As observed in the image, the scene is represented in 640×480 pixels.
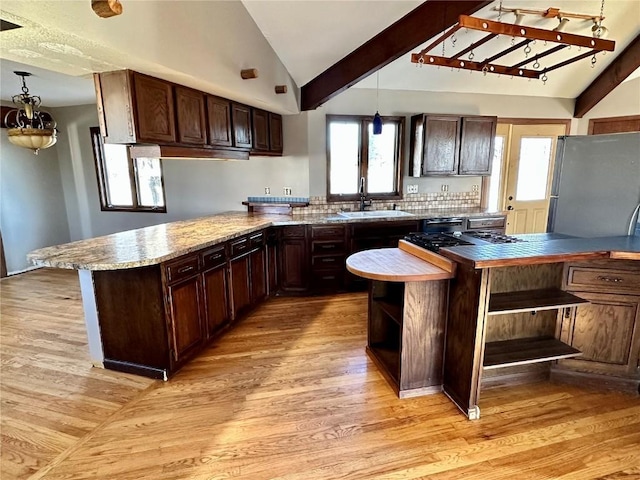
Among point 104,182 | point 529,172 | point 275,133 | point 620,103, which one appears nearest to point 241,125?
point 275,133

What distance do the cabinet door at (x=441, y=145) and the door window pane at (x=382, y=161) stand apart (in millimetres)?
464

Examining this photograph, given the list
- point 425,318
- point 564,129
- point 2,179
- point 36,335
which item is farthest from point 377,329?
point 2,179

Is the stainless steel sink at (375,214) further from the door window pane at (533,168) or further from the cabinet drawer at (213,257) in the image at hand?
the door window pane at (533,168)

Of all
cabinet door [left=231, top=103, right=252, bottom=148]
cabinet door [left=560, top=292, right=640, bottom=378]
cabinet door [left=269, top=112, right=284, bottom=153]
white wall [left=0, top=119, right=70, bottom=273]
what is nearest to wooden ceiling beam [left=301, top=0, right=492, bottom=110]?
cabinet door [left=269, top=112, right=284, bottom=153]

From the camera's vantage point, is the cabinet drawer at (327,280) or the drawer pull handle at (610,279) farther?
the cabinet drawer at (327,280)

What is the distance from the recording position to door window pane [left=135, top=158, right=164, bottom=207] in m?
5.18

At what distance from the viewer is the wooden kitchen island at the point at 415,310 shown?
218 cm

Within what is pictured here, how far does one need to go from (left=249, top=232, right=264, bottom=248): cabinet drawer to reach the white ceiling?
1.54 meters

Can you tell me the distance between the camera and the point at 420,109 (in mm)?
4766

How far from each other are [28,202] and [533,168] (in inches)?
300

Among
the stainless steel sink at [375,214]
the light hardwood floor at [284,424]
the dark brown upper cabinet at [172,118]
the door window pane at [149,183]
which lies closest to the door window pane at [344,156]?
the stainless steel sink at [375,214]

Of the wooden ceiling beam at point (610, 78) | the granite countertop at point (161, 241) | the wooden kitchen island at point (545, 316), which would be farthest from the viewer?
the wooden ceiling beam at point (610, 78)

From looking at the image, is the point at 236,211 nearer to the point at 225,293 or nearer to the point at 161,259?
the point at 225,293

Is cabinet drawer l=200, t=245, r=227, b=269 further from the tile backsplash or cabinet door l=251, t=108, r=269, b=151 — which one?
the tile backsplash
